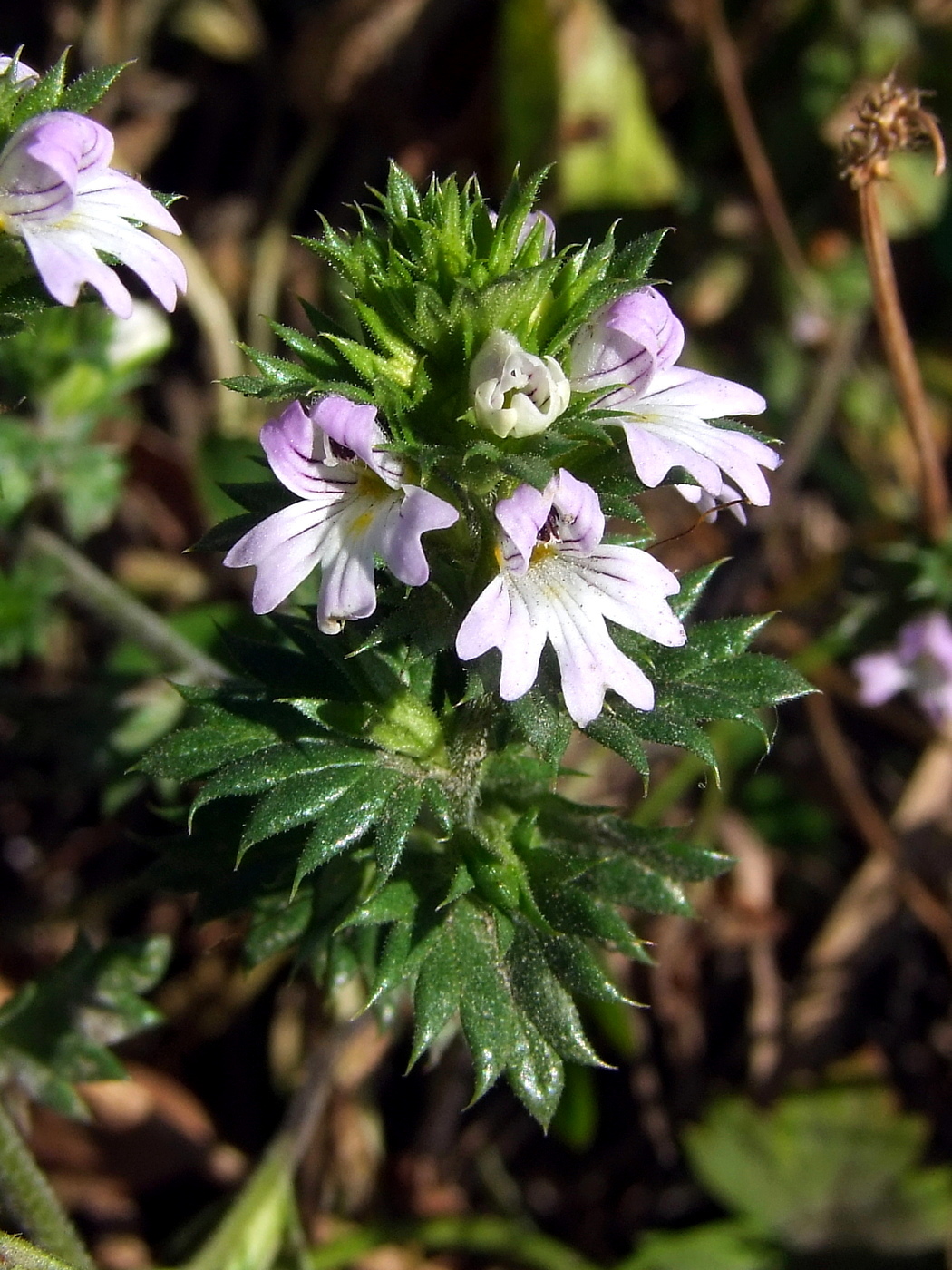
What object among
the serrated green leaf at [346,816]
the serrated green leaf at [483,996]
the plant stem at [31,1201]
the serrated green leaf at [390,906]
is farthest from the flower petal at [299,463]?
the plant stem at [31,1201]

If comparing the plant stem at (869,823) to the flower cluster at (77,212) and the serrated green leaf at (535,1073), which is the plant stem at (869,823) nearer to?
the serrated green leaf at (535,1073)

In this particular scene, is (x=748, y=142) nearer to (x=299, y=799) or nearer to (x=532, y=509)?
(x=532, y=509)

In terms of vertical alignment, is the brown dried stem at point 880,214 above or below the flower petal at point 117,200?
below

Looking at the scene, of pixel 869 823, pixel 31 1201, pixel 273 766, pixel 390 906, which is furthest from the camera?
pixel 869 823

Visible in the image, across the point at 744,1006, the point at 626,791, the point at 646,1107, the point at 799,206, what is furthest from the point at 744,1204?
the point at 799,206

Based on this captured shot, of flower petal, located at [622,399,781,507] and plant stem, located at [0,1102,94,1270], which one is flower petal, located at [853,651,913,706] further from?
plant stem, located at [0,1102,94,1270]

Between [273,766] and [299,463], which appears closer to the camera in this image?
[299,463]

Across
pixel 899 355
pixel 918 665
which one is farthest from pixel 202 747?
pixel 918 665

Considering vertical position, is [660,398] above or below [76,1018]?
above
